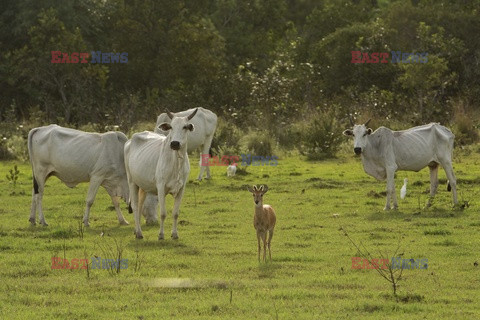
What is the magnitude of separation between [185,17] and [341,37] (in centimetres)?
609

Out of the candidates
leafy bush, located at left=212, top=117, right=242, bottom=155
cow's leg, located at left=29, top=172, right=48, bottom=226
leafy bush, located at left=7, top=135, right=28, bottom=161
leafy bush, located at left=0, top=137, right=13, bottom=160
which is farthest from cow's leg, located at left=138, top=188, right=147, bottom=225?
leafy bush, located at left=0, top=137, right=13, bottom=160

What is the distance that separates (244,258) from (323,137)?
14.8 meters

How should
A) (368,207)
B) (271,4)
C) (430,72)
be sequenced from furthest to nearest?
(271,4) < (430,72) < (368,207)

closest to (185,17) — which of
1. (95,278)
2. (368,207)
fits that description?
(368,207)

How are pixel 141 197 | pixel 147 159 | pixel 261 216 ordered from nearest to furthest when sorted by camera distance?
pixel 261 216, pixel 147 159, pixel 141 197

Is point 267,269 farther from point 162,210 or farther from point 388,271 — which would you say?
point 162,210

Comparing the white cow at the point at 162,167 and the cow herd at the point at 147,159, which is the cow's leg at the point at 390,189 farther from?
the white cow at the point at 162,167

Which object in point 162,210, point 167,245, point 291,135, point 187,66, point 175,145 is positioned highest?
point 187,66

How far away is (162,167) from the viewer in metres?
13.8

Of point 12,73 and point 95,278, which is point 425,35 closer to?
point 12,73

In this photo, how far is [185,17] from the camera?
37531 mm

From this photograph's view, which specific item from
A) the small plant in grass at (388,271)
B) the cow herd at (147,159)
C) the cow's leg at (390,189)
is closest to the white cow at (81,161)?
the cow herd at (147,159)

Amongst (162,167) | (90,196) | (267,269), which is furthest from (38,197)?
(267,269)

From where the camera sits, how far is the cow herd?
13.8m
